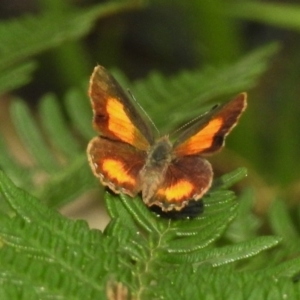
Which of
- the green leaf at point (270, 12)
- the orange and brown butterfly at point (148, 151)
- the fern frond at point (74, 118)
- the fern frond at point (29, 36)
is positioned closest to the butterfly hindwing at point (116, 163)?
the orange and brown butterfly at point (148, 151)

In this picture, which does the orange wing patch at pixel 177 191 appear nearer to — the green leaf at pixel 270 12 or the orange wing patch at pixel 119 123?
the orange wing patch at pixel 119 123

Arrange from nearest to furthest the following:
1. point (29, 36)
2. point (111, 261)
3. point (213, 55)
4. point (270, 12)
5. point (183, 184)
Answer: point (111, 261) < point (183, 184) < point (29, 36) < point (270, 12) < point (213, 55)

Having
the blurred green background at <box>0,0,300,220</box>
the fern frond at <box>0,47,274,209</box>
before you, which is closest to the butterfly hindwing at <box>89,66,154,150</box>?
the fern frond at <box>0,47,274,209</box>

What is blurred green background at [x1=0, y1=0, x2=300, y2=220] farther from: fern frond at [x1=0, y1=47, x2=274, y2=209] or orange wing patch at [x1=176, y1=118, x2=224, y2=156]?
orange wing patch at [x1=176, y1=118, x2=224, y2=156]

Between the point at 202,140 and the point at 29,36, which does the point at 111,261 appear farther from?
the point at 29,36

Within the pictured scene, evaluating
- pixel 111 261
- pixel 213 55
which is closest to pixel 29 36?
pixel 213 55
